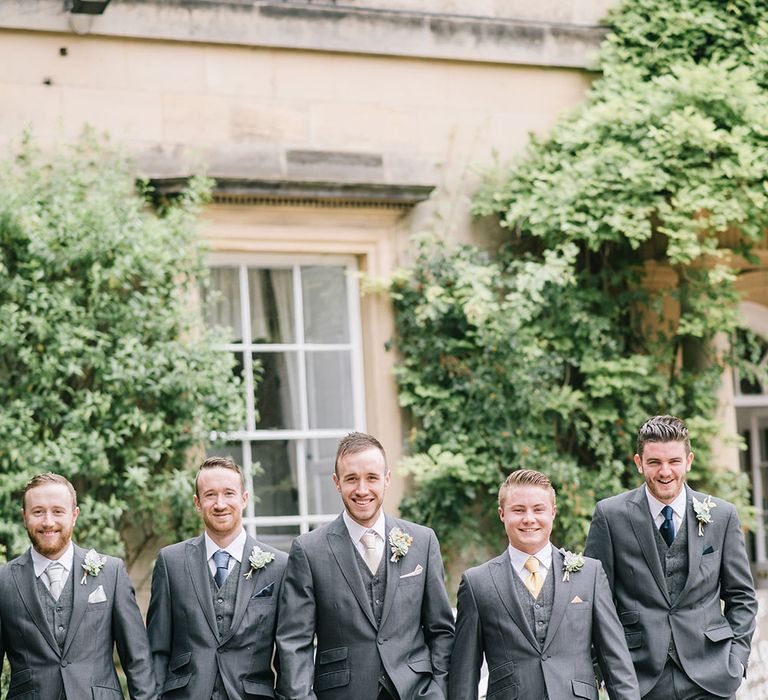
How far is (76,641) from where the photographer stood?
5234 millimetres

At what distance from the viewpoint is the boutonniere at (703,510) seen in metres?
5.62

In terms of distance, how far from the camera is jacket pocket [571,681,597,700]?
198 inches

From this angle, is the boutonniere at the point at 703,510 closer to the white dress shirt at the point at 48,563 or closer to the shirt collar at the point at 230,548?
the shirt collar at the point at 230,548

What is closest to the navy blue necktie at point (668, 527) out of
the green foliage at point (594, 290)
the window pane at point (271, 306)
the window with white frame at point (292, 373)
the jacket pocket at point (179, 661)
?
the jacket pocket at point (179, 661)

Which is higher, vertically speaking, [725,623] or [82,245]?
[82,245]

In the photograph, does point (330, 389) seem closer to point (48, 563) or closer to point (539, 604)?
point (48, 563)

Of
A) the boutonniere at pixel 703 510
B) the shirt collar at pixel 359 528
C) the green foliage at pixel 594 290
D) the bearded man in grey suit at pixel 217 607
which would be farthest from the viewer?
the green foliage at pixel 594 290

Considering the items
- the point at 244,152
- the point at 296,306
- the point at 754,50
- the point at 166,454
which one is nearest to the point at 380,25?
the point at 244,152

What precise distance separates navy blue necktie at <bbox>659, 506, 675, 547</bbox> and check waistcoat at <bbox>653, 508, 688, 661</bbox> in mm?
14

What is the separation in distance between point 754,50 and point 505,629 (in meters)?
5.92

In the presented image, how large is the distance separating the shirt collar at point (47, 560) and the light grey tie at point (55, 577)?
2 centimetres

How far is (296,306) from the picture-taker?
930 centimetres

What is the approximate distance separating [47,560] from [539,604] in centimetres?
193

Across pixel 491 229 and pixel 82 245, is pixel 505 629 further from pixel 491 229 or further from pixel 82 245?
pixel 491 229
